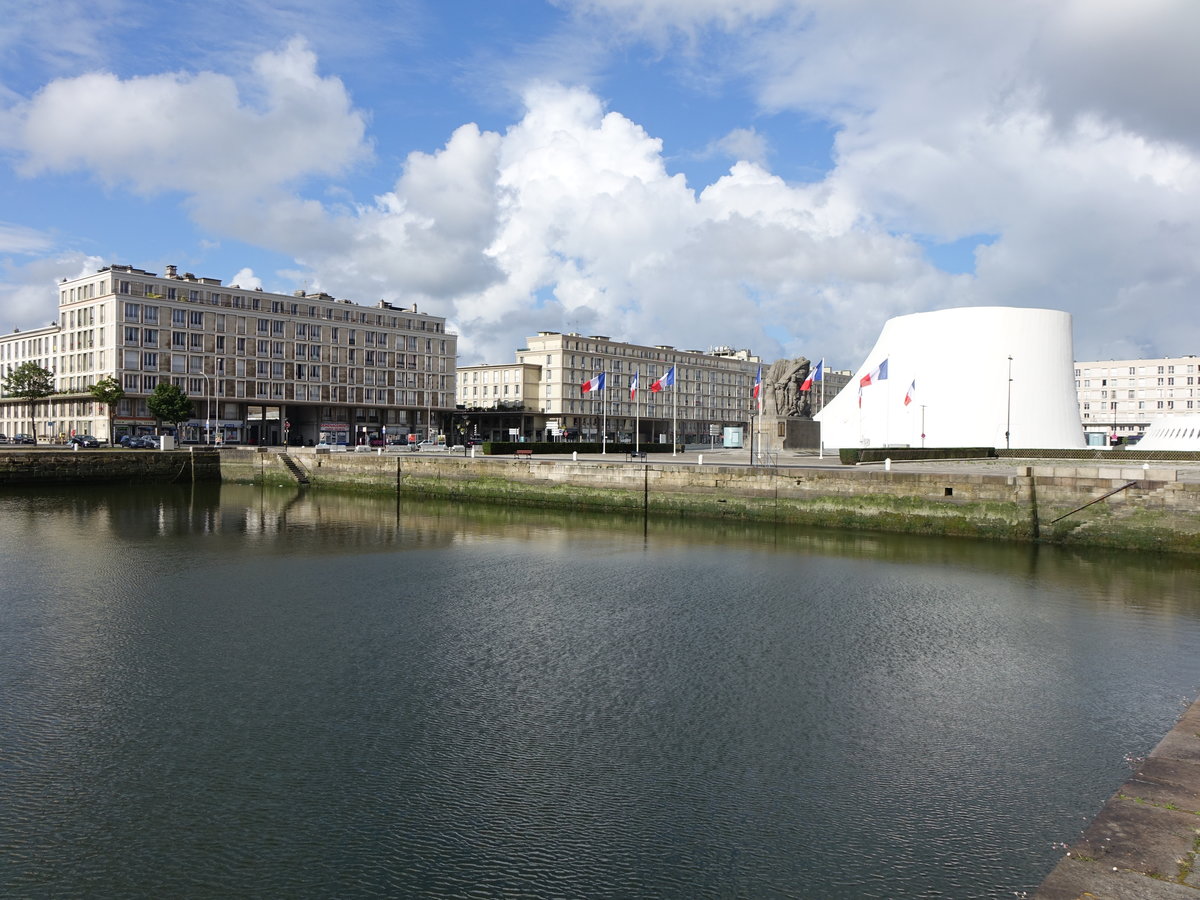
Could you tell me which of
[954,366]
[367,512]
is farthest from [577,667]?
[954,366]

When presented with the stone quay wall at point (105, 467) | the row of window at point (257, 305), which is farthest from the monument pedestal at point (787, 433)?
the row of window at point (257, 305)

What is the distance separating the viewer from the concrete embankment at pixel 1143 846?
580cm

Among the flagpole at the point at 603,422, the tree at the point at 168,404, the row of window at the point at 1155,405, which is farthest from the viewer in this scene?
the row of window at the point at 1155,405

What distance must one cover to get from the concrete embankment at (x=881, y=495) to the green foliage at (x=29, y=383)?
5249cm

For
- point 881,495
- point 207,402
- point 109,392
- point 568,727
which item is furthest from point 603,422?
point 568,727

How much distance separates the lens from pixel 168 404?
71.8 meters

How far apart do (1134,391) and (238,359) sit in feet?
470

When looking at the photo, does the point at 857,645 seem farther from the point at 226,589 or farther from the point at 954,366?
the point at 954,366

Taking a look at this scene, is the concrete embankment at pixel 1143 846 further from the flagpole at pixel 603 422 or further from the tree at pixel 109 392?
the tree at pixel 109 392

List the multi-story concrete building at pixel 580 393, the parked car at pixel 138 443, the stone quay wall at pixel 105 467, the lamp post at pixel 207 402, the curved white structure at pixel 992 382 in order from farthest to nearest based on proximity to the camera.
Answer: the multi-story concrete building at pixel 580 393
the lamp post at pixel 207 402
the curved white structure at pixel 992 382
the parked car at pixel 138 443
the stone quay wall at pixel 105 467

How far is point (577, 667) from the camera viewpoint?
13938 millimetres

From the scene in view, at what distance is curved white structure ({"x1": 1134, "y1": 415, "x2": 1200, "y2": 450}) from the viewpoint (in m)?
54.3

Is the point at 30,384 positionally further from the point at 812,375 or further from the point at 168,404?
the point at 812,375

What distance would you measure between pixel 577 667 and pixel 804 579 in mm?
10466
